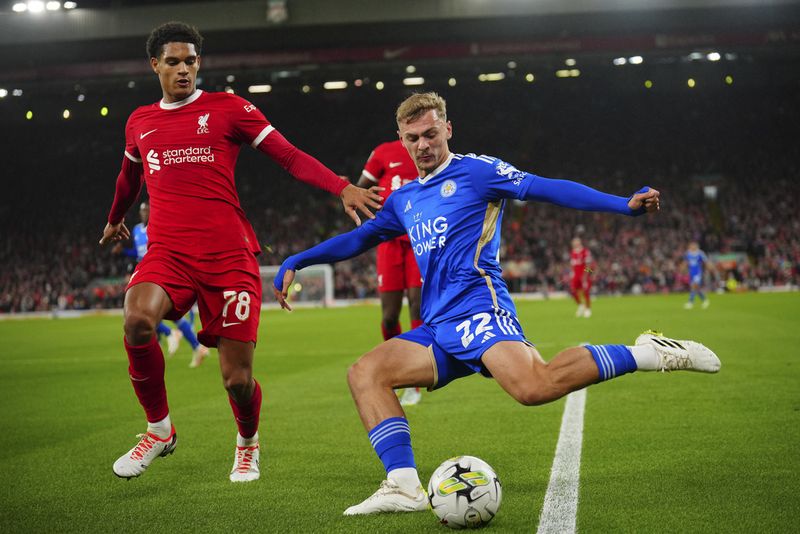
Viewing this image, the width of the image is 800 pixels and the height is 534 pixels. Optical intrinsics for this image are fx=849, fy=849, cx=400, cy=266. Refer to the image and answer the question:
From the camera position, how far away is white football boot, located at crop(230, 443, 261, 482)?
16.1 feet

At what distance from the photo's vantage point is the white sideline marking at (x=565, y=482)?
3.75 m

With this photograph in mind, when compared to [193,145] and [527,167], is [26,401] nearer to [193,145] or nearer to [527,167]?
[193,145]

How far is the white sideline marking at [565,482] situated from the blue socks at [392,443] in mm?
698

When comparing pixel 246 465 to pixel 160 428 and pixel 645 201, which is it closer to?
pixel 160 428

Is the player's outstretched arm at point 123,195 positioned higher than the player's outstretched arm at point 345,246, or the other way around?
the player's outstretched arm at point 123,195

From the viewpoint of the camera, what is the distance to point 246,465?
4.99 meters

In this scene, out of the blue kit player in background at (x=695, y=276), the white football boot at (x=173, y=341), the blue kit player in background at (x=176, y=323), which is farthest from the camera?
the blue kit player in background at (x=695, y=276)

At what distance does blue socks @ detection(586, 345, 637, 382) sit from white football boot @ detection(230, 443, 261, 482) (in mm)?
2145

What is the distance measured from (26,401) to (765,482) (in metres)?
7.57

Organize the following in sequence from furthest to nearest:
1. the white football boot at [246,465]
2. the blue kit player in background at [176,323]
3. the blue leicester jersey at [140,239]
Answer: the blue leicester jersey at [140,239], the blue kit player in background at [176,323], the white football boot at [246,465]

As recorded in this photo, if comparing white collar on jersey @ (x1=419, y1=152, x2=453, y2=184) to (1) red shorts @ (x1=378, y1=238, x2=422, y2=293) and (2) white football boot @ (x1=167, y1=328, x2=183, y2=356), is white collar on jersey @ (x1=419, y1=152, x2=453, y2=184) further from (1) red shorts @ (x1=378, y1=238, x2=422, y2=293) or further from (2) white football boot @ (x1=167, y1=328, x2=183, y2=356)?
(2) white football boot @ (x1=167, y1=328, x2=183, y2=356)

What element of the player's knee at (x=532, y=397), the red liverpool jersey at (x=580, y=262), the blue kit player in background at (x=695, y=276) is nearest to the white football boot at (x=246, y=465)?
the player's knee at (x=532, y=397)

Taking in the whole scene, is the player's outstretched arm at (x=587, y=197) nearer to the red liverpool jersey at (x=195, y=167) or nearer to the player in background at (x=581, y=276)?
the red liverpool jersey at (x=195, y=167)

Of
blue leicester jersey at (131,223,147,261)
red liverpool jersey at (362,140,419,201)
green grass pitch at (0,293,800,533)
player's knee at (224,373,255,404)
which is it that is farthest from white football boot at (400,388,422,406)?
blue leicester jersey at (131,223,147,261)
